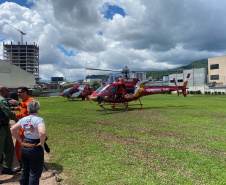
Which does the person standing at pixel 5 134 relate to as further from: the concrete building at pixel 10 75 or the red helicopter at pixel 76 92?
the concrete building at pixel 10 75

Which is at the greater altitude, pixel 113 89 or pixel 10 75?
pixel 10 75

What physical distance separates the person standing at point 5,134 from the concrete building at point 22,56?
157679 millimetres

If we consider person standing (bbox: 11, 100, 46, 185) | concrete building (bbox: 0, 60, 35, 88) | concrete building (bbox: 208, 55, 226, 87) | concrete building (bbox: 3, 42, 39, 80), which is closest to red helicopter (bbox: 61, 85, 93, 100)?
concrete building (bbox: 0, 60, 35, 88)

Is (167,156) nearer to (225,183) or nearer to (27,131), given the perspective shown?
(225,183)

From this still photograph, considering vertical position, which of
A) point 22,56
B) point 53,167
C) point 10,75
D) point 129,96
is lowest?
point 53,167

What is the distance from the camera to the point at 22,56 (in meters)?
149

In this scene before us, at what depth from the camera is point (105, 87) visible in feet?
49.1

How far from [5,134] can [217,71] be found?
216ft

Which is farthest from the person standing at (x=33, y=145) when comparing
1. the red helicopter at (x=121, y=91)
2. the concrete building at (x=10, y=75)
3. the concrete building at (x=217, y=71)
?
the concrete building at (x=217, y=71)

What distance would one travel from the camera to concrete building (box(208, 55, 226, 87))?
57.1 m

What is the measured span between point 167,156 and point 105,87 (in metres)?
10.4

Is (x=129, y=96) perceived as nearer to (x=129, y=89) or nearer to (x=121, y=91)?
(x=129, y=89)

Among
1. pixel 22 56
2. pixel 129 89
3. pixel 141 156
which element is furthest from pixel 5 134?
pixel 22 56

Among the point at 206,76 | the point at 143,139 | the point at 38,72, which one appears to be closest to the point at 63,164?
the point at 143,139
